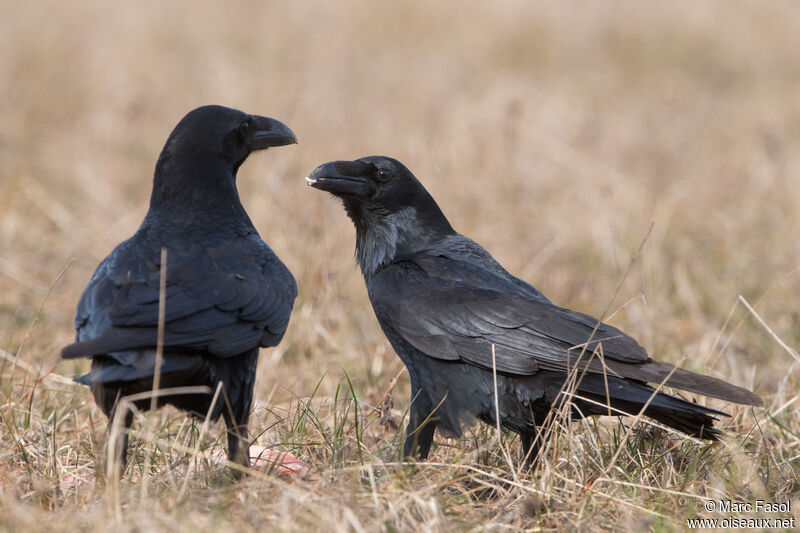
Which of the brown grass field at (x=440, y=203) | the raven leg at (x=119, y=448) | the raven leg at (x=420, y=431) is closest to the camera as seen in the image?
the raven leg at (x=119, y=448)

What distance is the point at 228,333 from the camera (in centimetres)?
377

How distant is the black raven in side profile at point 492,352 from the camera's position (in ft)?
12.5

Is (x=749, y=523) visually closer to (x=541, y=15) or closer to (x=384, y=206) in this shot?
(x=384, y=206)

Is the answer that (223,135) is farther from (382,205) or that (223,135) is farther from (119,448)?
(119,448)

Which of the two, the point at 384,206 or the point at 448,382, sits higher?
the point at 384,206

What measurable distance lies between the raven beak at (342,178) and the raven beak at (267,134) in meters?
0.33

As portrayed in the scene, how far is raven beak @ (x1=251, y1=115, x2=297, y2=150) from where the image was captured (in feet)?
15.6

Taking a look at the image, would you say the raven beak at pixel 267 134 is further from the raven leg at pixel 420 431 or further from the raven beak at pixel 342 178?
the raven leg at pixel 420 431

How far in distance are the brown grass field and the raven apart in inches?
9.6

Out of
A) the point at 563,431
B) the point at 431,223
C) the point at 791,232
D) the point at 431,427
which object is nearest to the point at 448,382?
the point at 431,427

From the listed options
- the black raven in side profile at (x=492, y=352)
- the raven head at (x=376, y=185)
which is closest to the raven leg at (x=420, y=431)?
the black raven in side profile at (x=492, y=352)

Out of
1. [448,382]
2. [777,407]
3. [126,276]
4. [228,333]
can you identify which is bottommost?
[777,407]

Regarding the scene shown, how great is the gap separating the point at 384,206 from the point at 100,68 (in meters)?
8.46

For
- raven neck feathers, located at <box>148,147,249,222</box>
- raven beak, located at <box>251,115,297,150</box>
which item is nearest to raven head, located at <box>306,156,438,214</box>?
raven beak, located at <box>251,115,297,150</box>
